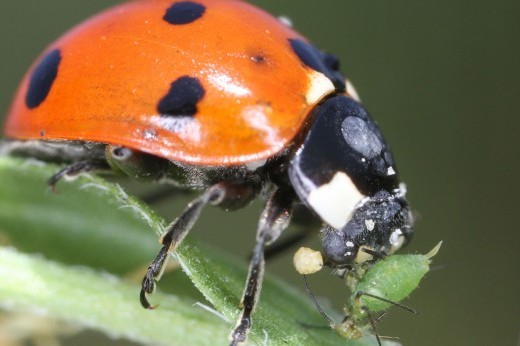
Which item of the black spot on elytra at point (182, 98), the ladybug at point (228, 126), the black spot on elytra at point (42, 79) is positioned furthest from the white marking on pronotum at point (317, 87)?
the black spot on elytra at point (42, 79)

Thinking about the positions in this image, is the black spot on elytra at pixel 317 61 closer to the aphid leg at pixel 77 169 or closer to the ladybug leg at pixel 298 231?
the ladybug leg at pixel 298 231

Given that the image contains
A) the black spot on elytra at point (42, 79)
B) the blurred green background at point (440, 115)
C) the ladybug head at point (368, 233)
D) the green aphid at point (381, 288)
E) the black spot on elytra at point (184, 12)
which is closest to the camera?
the green aphid at point (381, 288)

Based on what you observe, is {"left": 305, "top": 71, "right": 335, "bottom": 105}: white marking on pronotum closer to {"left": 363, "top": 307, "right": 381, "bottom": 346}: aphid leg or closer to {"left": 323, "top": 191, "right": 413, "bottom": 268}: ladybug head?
{"left": 323, "top": 191, "right": 413, "bottom": 268}: ladybug head

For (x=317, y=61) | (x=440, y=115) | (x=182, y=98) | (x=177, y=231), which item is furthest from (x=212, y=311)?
(x=440, y=115)

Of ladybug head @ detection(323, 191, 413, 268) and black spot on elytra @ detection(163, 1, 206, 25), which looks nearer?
ladybug head @ detection(323, 191, 413, 268)

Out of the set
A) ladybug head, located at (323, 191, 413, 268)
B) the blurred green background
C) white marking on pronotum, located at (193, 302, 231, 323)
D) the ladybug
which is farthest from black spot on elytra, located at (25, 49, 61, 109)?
the blurred green background

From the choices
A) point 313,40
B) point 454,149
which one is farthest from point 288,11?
point 454,149
